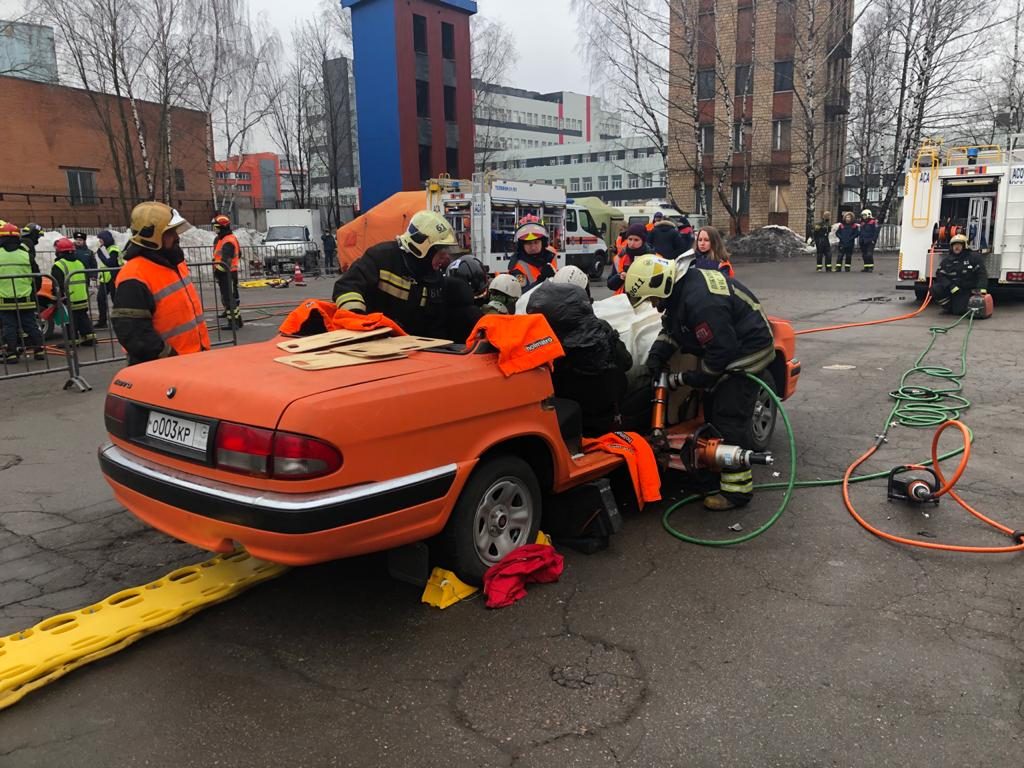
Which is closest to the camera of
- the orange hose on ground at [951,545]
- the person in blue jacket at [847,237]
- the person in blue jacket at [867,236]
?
the orange hose on ground at [951,545]

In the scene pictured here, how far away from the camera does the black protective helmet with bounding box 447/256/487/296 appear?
518 cm

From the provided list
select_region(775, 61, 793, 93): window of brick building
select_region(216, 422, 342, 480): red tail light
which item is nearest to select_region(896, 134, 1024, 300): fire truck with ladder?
select_region(216, 422, 342, 480): red tail light

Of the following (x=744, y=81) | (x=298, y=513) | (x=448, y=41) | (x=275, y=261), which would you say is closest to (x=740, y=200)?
(x=744, y=81)

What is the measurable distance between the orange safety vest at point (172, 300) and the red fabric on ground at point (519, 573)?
282cm

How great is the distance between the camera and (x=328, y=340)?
3.73 m

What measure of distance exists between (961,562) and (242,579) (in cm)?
366

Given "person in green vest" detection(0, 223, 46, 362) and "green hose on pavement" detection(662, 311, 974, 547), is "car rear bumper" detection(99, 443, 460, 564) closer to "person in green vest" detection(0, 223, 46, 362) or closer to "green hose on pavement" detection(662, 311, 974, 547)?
"green hose on pavement" detection(662, 311, 974, 547)

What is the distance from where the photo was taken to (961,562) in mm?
3951

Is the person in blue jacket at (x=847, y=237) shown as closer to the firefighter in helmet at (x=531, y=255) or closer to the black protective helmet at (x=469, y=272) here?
the firefighter in helmet at (x=531, y=255)

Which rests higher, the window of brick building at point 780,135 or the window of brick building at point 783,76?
the window of brick building at point 783,76

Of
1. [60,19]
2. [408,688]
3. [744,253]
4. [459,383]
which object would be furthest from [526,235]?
[60,19]

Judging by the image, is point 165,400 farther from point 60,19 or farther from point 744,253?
point 60,19

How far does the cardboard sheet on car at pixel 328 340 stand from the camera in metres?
3.64

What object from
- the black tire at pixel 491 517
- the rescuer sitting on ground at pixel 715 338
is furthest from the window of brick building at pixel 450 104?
the black tire at pixel 491 517
